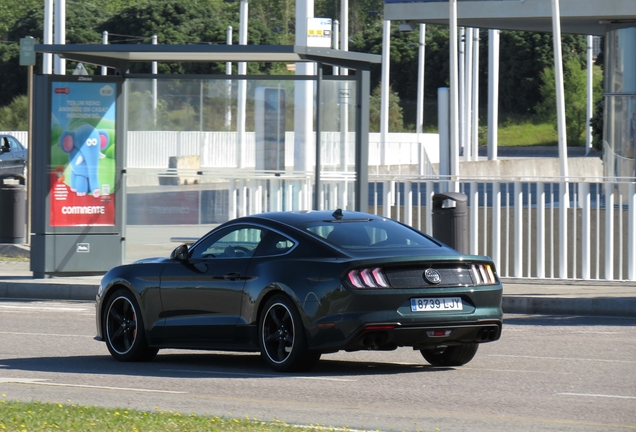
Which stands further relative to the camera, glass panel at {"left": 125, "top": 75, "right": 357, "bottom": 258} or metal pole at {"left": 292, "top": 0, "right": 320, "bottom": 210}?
metal pole at {"left": 292, "top": 0, "right": 320, "bottom": 210}

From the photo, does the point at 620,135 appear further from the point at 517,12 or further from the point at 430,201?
the point at 430,201

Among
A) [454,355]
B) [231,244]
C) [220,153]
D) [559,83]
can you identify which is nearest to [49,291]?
[220,153]

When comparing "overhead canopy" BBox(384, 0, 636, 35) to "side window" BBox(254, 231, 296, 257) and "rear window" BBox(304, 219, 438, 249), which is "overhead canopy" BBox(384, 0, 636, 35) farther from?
"side window" BBox(254, 231, 296, 257)

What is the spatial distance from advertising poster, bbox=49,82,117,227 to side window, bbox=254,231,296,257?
757 centimetres

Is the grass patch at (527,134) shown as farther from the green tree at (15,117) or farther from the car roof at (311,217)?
the car roof at (311,217)

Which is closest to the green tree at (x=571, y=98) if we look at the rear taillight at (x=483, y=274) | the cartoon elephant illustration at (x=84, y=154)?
the cartoon elephant illustration at (x=84, y=154)

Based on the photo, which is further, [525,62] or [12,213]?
[525,62]

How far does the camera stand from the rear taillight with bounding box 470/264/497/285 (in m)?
9.32

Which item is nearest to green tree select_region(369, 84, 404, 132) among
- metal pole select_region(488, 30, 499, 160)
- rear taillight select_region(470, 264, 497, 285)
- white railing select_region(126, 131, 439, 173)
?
metal pole select_region(488, 30, 499, 160)

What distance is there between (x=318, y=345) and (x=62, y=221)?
28.1ft

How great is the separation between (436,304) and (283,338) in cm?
120

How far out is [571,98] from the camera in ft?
275

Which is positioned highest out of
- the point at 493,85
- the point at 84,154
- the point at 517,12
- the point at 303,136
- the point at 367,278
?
the point at 493,85

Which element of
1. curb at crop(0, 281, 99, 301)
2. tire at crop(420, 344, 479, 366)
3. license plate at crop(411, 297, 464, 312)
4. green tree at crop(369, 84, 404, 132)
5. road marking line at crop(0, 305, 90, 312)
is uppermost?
green tree at crop(369, 84, 404, 132)
